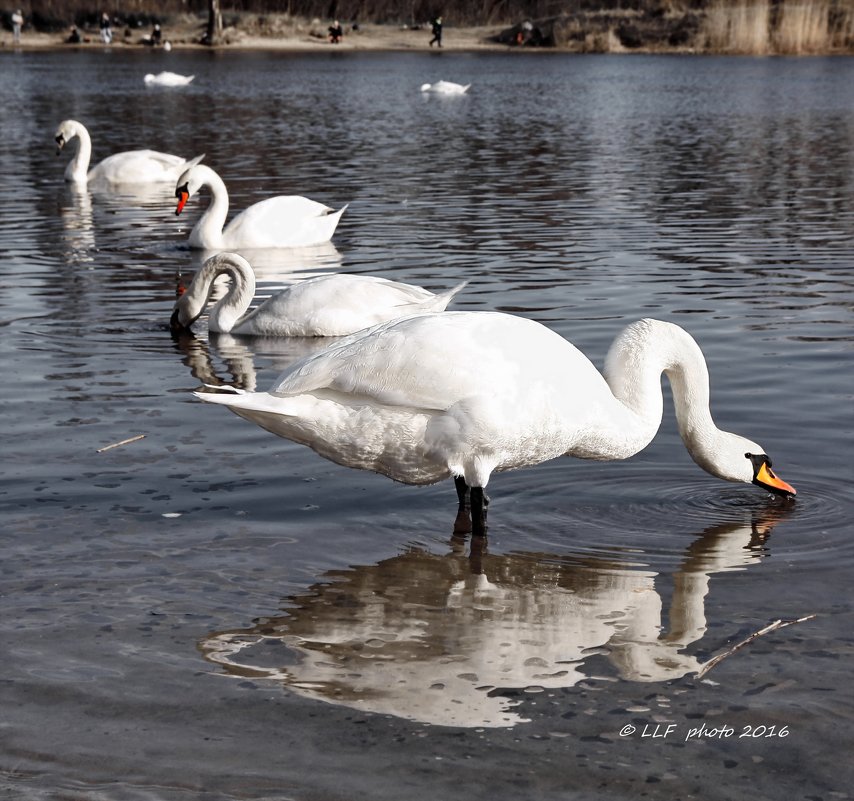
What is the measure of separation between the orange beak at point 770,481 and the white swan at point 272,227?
25.2ft

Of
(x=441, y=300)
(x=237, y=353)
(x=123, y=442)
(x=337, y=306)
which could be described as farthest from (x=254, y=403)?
(x=237, y=353)

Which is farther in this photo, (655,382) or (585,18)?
(585,18)

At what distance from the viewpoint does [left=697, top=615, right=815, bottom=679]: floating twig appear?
4102 mm

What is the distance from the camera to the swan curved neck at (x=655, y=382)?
5.20 meters

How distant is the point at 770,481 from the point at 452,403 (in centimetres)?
146

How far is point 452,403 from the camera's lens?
189 inches

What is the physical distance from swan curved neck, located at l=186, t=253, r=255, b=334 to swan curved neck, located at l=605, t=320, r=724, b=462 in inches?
178

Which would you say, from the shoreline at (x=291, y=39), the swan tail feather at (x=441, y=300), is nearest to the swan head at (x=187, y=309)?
the swan tail feather at (x=441, y=300)

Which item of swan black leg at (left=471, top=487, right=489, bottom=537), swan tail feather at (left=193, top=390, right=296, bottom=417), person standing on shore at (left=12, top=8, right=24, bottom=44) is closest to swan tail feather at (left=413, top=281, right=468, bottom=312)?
swan black leg at (left=471, top=487, right=489, bottom=537)

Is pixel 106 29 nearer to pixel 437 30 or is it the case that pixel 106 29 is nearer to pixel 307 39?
pixel 307 39

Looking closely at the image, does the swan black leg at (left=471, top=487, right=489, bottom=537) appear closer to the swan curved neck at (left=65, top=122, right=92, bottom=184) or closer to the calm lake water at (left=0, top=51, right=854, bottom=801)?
the calm lake water at (left=0, top=51, right=854, bottom=801)

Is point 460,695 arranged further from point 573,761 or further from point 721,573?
point 721,573

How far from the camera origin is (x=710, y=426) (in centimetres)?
540

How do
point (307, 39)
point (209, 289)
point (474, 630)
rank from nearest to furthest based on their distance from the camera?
point (474, 630) → point (209, 289) → point (307, 39)
